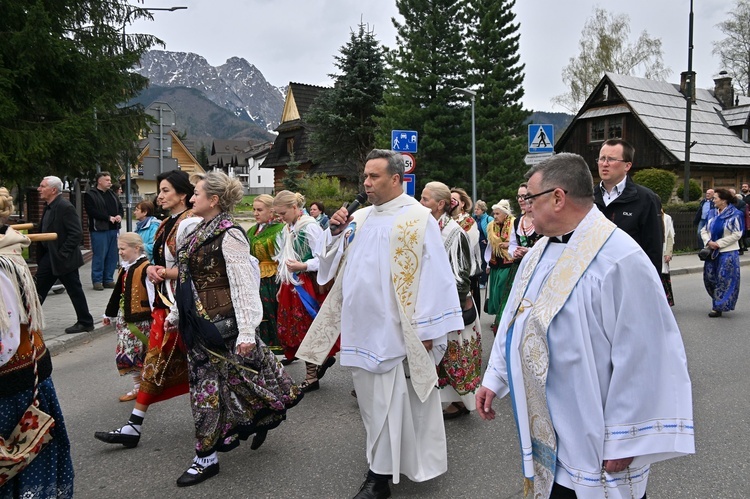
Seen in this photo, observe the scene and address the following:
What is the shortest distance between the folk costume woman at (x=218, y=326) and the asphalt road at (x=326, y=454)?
336mm

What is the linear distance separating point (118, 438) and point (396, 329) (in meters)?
2.23

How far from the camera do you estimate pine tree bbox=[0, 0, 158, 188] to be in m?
11.0

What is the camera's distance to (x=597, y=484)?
2105 millimetres

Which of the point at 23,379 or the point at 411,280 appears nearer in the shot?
the point at 23,379

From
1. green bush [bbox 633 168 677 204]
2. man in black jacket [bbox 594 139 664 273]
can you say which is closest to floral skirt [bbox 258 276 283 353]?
man in black jacket [bbox 594 139 664 273]

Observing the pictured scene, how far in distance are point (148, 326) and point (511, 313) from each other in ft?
12.3

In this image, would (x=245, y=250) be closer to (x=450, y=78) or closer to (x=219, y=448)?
(x=219, y=448)

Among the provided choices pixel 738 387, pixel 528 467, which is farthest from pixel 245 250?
pixel 738 387

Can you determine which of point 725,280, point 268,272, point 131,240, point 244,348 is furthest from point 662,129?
point 244,348

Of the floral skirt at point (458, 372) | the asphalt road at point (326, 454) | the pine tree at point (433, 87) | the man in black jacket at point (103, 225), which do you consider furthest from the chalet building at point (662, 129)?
the floral skirt at point (458, 372)

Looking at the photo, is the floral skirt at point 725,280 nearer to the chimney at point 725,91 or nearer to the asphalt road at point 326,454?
the asphalt road at point 326,454

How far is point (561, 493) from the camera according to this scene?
88.8 inches

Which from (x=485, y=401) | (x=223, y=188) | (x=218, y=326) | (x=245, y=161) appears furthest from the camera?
(x=245, y=161)

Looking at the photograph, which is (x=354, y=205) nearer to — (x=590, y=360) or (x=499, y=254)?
(x=590, y=360)
